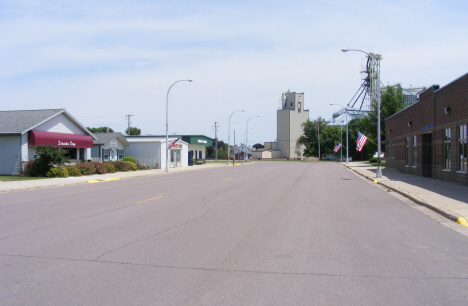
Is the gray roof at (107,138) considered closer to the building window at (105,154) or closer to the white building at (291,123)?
the building window at (105,154)

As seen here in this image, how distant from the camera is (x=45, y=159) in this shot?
1115 inches

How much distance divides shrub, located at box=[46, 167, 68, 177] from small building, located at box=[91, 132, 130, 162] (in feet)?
40.4

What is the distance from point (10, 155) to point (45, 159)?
3.46 m

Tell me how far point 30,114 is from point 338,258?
107 feet

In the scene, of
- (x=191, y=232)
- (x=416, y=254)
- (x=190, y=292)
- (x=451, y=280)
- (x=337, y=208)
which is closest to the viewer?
(x=190, y=292)

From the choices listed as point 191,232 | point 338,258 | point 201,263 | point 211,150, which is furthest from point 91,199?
point 211,150

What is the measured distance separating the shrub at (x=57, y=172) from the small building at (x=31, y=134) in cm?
276

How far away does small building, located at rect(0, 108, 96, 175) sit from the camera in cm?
2941

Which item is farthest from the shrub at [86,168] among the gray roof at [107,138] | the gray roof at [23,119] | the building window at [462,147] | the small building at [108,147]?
the building window at [462,147]

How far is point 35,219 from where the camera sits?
10656mm

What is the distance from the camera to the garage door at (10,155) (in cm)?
2941

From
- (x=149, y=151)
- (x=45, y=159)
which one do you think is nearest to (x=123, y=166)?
(x=149, y=151)

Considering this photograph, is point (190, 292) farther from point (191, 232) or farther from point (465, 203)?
point (465, 203)

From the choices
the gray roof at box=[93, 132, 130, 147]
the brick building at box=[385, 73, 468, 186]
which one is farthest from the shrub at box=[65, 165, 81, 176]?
the brick building at box=[385, 73, 468, 186]
